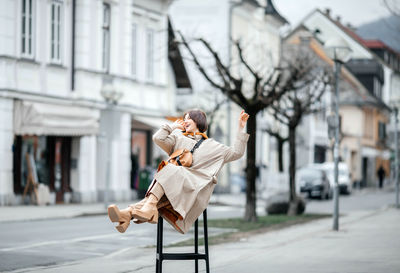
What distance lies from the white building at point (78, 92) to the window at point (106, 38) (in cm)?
4

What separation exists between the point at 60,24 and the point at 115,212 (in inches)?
951

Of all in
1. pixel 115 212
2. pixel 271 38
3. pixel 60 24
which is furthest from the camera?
pixel 271 38

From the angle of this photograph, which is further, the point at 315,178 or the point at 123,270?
the point at 315,178

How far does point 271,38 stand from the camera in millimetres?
60188

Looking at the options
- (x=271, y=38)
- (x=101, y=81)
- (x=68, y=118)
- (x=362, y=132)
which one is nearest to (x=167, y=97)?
(x=101, y=81)

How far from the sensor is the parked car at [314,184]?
44.6 m

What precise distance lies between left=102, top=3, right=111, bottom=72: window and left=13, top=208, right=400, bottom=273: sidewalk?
55.9 ft

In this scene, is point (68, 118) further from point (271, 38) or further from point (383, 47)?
point (383, 47)

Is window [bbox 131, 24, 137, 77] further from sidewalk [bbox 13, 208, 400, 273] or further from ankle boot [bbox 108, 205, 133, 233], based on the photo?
ankle boot [bbox 108, 205, 133, 233]

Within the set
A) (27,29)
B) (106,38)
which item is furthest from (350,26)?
(27,29)

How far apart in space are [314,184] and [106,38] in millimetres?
15027

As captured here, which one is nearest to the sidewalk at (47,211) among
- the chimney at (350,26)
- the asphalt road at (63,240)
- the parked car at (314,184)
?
the asphalt road at (63,240)

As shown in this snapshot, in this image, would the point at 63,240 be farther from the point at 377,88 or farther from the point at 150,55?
the point at 377,88

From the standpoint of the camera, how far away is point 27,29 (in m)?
29.1
